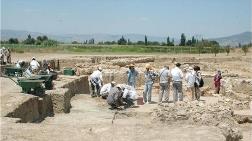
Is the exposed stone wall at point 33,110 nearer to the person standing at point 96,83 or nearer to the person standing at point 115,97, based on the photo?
the person standing at point 115,97

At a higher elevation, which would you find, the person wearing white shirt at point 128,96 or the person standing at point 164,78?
the person standing at point 164,78

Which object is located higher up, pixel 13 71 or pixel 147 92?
pixel 13 71

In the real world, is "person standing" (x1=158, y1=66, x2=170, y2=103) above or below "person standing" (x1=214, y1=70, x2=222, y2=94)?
above

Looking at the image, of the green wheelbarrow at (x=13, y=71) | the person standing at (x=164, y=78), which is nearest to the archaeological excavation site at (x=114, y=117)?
the green wheelbarrow at (x=13, y=71)

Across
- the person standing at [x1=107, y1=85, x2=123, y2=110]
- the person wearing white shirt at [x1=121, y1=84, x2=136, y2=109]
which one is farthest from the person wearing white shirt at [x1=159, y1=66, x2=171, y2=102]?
the person standing at [x1=107, y1=85, x2=123, y2=110]

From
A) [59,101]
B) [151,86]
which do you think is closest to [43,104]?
[59,101]

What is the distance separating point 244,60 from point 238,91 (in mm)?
24855

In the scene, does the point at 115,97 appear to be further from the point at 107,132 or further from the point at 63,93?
the point at 107,132

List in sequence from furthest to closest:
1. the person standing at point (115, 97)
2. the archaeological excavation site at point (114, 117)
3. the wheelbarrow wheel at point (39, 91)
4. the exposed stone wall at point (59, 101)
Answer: the person standing at point (115, 97) → the exposed stone wall at point (59, 101) → the wheelbarrow wheel at point (39, 91) → the archaeological excavation site at point (114, 117)

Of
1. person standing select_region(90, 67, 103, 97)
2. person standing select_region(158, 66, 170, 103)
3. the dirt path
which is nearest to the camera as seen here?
the dirt path

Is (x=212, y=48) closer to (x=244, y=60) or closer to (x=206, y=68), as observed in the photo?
(x=244, y=60)

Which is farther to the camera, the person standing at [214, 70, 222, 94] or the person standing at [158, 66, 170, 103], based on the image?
the person standing at [214, 70, 222, 94]

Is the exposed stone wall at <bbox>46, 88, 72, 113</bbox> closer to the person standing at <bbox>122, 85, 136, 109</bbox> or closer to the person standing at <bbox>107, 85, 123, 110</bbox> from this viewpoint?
the person standing at <bbox>107, 85, 123, 110</bbox>

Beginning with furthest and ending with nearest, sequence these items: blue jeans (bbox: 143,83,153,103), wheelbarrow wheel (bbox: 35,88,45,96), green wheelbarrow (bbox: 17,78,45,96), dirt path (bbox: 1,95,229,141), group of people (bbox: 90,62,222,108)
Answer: blue jeans (bbox: 143,83,153,103), group of people (bbox: 90,62,222,108), wheelbarrow wheel (bbox: 35,88,45,96), green wheelbarrow (bbox: 17,78,45,96), dirt path (bbox: 1,95,229,141)
